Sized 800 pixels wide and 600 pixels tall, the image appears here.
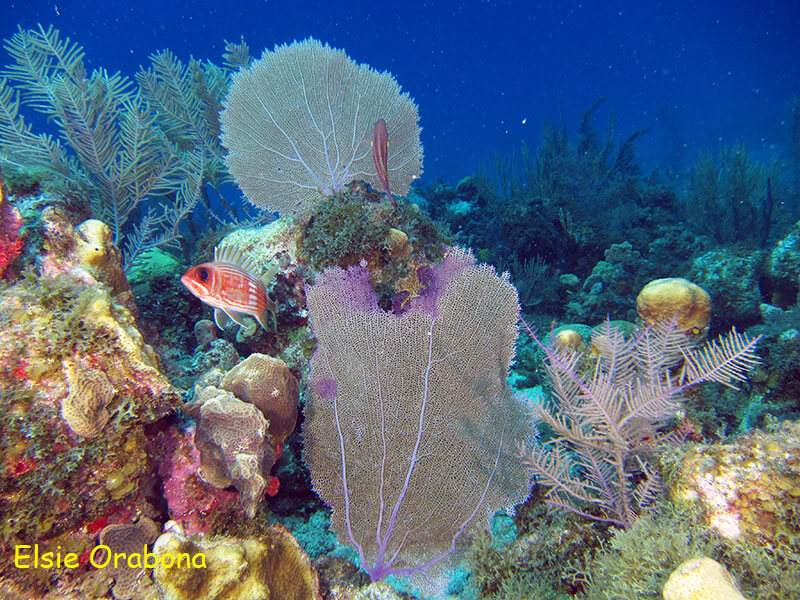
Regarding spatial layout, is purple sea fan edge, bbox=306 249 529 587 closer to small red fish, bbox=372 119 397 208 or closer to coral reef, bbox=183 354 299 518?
coral reef, bbox=183 354 299 518

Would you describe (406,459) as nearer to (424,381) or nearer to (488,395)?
(424,381)

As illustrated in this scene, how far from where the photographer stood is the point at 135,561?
1.89 m

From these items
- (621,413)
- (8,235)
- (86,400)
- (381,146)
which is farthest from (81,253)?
(621,413)

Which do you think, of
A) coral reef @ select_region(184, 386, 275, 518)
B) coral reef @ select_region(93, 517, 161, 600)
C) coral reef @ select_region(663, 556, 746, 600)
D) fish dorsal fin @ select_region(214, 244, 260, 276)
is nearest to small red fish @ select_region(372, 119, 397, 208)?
fish dorsal fin @ select_region(214, 244, 260, 276)

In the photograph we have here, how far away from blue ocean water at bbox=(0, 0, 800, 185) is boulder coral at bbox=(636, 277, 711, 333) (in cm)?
5900

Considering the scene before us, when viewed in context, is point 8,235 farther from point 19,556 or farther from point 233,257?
point 19,556

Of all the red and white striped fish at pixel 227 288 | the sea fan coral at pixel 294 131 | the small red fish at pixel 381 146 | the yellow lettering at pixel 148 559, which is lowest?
the yellow lettering at pixel 148 559

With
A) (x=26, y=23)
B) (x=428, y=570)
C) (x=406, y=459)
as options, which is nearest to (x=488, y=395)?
(x=406, y=459)

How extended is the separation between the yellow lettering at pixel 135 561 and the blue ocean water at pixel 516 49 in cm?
6142

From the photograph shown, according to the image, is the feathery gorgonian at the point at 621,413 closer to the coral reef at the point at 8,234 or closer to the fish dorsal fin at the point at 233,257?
the fish dorsal fin at the point at 233,257

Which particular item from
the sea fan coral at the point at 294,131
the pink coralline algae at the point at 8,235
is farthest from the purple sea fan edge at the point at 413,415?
the sea fan coral at the point at 294,131

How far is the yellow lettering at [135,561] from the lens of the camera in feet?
6.17

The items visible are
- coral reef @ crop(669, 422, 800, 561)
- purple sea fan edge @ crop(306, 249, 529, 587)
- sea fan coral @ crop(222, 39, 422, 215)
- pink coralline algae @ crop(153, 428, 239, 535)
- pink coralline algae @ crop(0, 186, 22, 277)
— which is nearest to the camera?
coral reef @ crop(669, 422, 800, 561)

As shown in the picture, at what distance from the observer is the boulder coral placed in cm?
352
